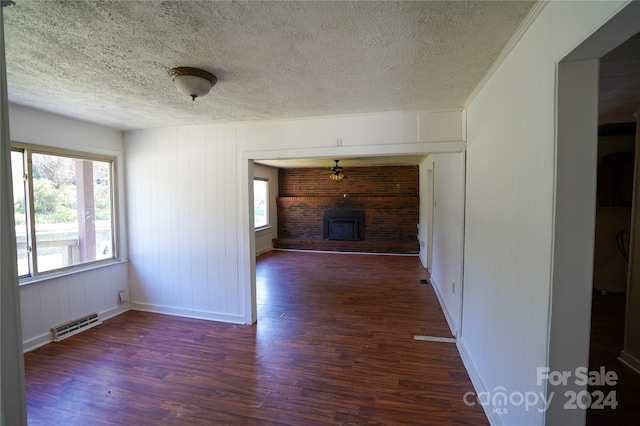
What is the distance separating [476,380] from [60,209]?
4.36 metres

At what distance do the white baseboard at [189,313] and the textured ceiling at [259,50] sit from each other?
2406 mm

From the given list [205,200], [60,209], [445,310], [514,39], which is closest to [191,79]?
[205,200]

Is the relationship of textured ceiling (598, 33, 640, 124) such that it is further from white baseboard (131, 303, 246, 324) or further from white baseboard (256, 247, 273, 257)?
white baseboard (256, 247, 273, 257)

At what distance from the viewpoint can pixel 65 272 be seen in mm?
3072

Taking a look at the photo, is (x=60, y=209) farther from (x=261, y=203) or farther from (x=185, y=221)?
(x=261, y=203)

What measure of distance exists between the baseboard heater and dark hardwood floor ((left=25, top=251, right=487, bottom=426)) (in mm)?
114

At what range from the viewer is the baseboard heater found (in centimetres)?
292

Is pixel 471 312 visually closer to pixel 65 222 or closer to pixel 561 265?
pixel 561 265

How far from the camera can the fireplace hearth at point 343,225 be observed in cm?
764

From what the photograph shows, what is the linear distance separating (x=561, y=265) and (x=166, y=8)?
6.70 ft

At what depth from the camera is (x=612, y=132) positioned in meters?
3.87

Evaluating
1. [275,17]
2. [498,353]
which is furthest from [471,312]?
[275,17]

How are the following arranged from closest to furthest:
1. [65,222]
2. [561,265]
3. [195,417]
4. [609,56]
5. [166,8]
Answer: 1. [561,265]
2. [166,8]
3. [609,56]
4. [195,417]
5. [65,222]

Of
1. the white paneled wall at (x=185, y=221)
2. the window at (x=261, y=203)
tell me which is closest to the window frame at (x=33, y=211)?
the white paneled wall at (x=185, y=221)
